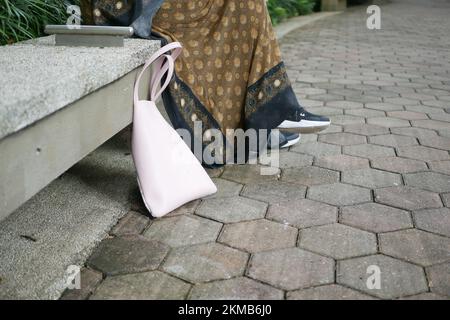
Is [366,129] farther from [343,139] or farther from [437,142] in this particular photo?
[437,142]

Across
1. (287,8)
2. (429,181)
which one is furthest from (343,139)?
(287,8)

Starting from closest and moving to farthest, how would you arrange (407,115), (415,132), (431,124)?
(415,132), (431,124), (407,115)

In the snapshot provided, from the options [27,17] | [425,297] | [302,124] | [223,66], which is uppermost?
[27,17]

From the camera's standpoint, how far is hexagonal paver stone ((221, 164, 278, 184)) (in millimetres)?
2166

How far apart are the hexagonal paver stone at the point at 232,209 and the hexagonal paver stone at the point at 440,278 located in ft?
1.99

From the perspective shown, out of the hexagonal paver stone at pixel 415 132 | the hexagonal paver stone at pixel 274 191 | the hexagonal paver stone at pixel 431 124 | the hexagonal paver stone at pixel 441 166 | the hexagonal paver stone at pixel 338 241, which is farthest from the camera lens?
the hexagonal paver stone at pixel 431 124

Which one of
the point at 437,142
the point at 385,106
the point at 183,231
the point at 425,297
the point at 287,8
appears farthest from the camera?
→ the point at 287,8

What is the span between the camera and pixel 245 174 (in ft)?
7.27

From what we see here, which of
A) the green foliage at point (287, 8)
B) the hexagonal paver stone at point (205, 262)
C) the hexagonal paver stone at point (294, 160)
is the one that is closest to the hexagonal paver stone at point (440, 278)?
the hexagonal paver stone at point (205, 262)

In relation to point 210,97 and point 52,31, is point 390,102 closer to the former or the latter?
point 210,97

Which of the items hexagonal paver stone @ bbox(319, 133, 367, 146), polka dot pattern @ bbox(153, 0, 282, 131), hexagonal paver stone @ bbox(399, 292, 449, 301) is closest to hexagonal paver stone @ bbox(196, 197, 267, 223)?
polka dot pattern @ bbox(153, 0, 282, 131)

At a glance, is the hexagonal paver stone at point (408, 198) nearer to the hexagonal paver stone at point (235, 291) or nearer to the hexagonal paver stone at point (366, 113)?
the hexagonal paver stone at point (235, 291)

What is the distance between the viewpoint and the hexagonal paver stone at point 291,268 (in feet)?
4.75

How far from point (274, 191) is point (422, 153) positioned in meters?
0.87
